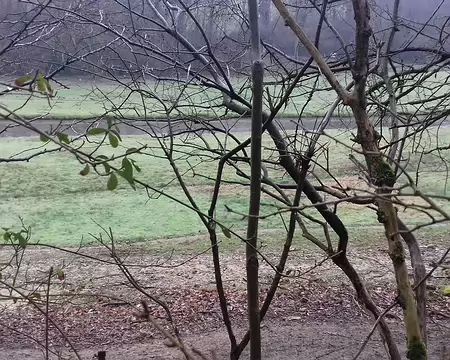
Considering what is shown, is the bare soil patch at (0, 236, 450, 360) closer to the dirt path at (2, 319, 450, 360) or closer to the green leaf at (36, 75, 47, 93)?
the dirt path at (2, 319, 450, 360)

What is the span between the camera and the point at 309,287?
509 cm

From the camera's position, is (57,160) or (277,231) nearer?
(277,231)

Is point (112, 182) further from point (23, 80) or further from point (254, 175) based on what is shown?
point (254, 175)

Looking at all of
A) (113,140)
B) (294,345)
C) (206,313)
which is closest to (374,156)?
(113,140)

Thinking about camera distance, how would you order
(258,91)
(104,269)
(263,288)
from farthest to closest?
(104,269) < (263,288) < (258,91)


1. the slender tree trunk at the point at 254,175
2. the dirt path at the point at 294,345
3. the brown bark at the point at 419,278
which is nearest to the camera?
the slender tree trunk at the point at 254,175

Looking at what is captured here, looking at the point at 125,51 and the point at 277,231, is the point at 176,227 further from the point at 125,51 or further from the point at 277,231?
the point at 125,51

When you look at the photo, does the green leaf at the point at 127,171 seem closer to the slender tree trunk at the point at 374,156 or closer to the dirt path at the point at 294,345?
the slender tree trunk at the point at 374,156

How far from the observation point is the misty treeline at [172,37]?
3.04 metres

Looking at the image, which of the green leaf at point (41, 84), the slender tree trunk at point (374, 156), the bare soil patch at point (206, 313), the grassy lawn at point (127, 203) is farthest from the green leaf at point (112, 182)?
the grassy lawn at point (127, 203)

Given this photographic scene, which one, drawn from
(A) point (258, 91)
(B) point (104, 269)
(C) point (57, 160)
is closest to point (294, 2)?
(A) point (258, 91)

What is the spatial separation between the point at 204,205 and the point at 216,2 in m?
4.05

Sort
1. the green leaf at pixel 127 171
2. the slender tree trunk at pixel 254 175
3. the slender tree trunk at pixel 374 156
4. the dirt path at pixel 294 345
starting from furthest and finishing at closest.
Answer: the dirt path at pixel 294 345 < the slender tree trunk at pixel 374 156 < the slender tree trunk at pixel 254 175 < the green leaf at pixel 127 171

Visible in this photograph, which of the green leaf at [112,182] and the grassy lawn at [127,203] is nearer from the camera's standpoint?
the green leaf at [112,182]
